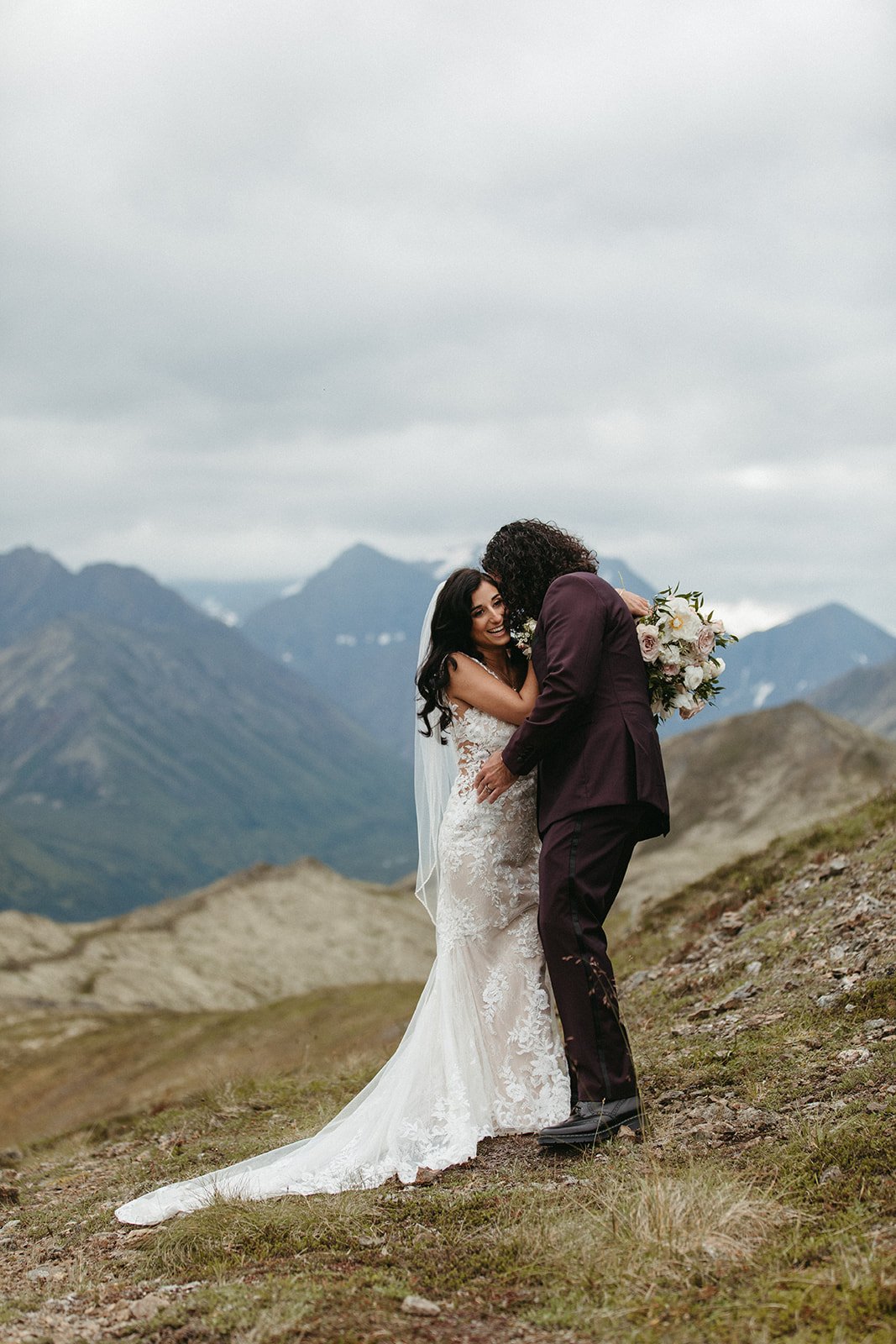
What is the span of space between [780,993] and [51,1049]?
5378cm

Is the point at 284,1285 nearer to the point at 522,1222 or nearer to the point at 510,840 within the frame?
the point at 522,1222

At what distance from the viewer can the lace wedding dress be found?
7859 mm

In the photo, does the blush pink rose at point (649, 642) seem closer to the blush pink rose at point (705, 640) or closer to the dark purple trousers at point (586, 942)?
the blush pink rose at point (705, 640)

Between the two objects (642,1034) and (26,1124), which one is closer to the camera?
(642,1034)

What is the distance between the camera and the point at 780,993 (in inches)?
405

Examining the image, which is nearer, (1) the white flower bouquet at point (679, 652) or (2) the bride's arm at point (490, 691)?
(1) the white flower bouquet at point (679, 652)

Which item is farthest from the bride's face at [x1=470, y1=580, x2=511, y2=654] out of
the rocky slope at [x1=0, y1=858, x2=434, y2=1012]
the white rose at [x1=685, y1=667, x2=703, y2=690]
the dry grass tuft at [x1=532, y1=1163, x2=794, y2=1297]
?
the rocky slope at [x1=0, y1=858, x2=434, y2=1012]

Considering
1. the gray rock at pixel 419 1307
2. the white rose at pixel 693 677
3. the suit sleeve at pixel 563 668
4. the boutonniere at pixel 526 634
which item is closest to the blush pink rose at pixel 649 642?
the white rose at pixel 693 677

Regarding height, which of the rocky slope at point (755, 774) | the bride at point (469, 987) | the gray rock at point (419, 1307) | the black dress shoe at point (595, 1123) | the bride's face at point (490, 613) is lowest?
the gray rock at point (419, 1307)

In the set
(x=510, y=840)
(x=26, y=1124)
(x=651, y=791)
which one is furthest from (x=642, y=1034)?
(x=26, y=1124)

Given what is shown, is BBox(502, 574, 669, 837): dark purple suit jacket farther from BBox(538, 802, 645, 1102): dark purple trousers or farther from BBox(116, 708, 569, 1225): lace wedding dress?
BBox(116, 708, 569, 1225): lace wedding dress

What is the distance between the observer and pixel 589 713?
301 inches

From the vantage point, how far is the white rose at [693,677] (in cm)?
802

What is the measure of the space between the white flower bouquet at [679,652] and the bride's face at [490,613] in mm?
946
